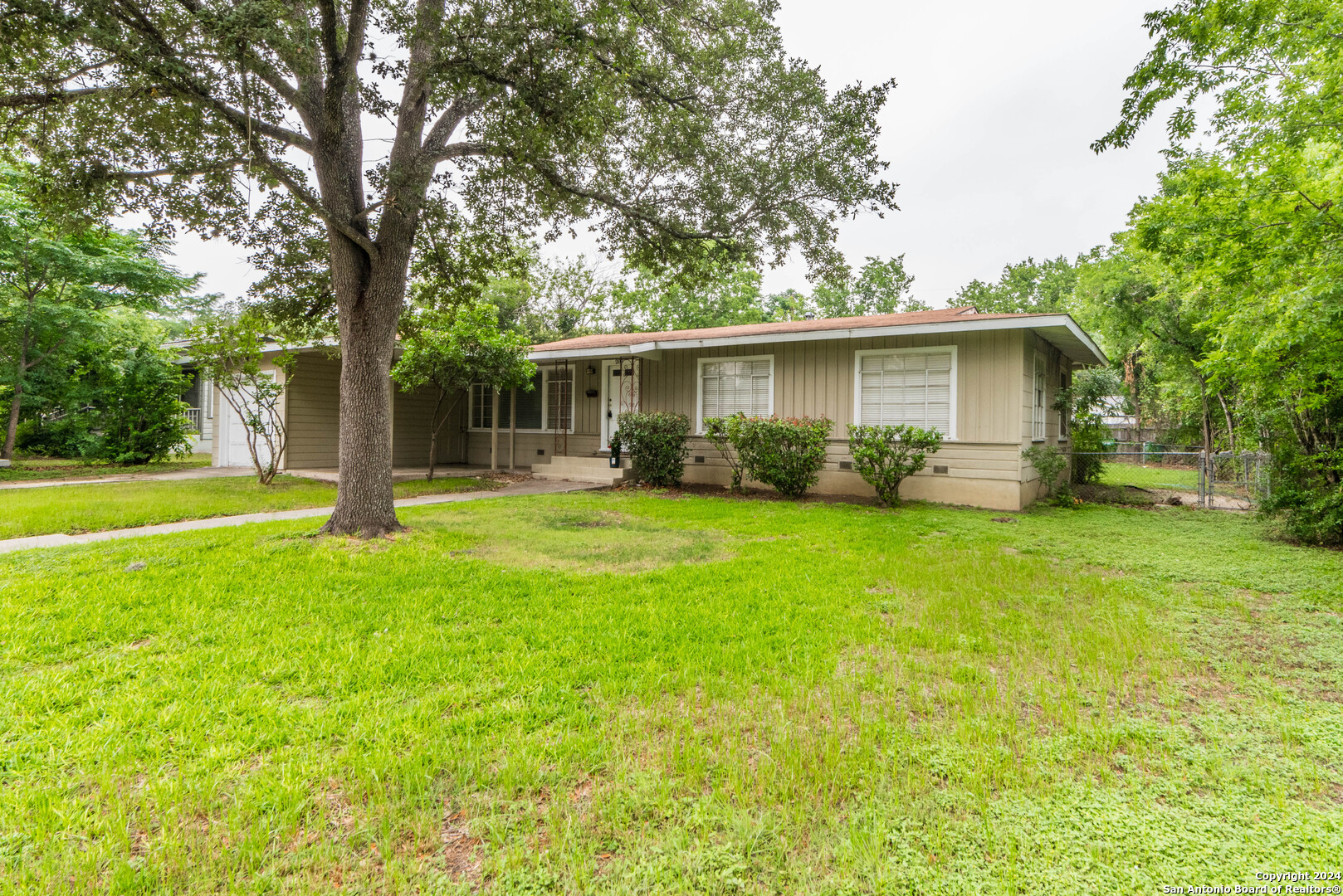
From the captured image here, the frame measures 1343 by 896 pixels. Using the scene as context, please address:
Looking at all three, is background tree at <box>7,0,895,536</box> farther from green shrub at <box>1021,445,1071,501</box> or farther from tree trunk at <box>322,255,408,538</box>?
green shrub at <box>1021,445,1071,501</box>

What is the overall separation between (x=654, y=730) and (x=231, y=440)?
15.2 metres

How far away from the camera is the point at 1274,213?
19.6ft

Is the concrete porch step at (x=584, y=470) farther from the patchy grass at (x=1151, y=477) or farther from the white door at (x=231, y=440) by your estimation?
the patchy grass at (x=1151, y=477)

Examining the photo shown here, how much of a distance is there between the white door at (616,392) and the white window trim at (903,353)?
14.2 feet

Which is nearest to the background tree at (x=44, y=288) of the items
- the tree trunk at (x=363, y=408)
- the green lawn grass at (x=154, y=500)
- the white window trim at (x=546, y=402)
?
the green lawn grass at (x=154, y=500)

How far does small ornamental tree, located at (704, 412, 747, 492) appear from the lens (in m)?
9.47

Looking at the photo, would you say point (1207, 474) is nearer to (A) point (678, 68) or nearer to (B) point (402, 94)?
(A) point (678, 68)

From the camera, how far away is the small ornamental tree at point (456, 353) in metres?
9.59

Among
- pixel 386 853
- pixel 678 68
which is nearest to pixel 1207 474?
pixel 678 68

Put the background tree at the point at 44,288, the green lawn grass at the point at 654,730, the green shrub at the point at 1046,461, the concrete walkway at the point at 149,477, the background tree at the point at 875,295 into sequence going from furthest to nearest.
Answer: the background tree at the point at 875,295 → the background tree at the point at 44,288 → the concrete walkway at the point at 149,477 → the green shrub at the point at 1046,461 → the green lawn grass at the point at 654,730

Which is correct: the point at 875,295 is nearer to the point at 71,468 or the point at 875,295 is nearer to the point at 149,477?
the point at 149,477

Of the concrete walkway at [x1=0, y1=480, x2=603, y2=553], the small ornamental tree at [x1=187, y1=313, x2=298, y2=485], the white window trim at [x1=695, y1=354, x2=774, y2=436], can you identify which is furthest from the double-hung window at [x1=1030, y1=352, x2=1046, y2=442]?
the small ornamental tree at [x1=187, y1=313, x2=298, y2=485]

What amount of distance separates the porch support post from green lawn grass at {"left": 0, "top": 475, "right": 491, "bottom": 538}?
7.53 feet

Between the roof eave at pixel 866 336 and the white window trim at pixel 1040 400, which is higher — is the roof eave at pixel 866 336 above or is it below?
above
